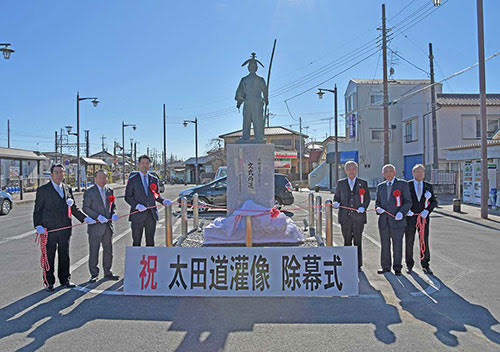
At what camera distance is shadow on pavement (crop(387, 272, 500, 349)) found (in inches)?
161

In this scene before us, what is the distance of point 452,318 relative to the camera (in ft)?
14.9

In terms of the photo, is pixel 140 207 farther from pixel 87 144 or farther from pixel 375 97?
pixel 87 144

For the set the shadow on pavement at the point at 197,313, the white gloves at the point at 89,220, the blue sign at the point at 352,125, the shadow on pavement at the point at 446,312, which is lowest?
the shadow on pavement at the point at 446,312

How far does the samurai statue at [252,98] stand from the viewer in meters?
9.16

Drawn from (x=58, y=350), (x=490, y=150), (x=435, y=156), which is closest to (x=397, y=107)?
(x=435, y=156)

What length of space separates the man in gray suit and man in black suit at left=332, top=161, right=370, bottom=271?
3602mm

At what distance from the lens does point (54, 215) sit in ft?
18.2

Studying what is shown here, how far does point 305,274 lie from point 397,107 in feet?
101

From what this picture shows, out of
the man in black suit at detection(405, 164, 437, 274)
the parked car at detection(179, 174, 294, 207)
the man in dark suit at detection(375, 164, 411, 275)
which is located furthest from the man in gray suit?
the parked car at detection(179, 174, 294, 207)

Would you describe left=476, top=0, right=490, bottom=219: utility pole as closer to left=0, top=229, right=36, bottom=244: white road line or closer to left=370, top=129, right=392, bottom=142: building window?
left=0, top=229, right=36, bottom=244: white road line

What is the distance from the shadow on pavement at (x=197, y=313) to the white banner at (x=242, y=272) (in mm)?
137

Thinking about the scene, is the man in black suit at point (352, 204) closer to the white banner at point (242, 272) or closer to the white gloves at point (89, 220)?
the white banner at point (242, 272)

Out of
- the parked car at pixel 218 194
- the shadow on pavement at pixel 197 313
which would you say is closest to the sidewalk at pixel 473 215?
the parked car at pixel 218 194

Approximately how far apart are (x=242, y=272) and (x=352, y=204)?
226 cm
